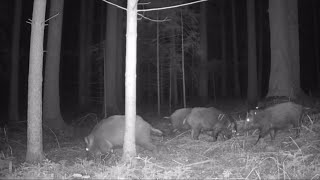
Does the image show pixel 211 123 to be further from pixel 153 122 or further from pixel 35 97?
pixel 35 97

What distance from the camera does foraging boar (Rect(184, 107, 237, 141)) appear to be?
35.2 ft

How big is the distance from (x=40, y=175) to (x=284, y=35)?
11.3m

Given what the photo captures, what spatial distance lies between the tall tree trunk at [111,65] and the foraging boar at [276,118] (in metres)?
8.84

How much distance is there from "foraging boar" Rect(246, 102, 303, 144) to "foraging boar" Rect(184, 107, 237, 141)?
82cm

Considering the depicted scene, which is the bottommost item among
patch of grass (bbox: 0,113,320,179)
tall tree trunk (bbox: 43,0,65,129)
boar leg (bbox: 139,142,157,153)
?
patch of grass (bbox: 0,113,320,179)

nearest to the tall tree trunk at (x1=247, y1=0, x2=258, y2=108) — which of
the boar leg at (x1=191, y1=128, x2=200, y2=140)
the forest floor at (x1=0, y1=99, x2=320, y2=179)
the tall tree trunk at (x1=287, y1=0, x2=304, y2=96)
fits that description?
the tall tree trunk at (x1=287, y1=0, x2=304, y2=96)

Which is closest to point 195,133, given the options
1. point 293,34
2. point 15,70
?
point 293,34

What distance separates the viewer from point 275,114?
9953mm

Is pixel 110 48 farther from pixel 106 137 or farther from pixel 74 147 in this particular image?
pixel 106 137

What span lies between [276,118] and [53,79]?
9045 millimetres

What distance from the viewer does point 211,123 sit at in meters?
10.9

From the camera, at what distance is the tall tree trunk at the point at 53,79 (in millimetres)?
13008

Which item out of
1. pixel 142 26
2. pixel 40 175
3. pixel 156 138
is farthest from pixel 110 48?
pixel 40 175

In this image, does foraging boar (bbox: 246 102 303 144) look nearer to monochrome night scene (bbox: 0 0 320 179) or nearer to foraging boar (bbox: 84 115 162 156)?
monochrome night scene (bbox: 0 0 320 179)
